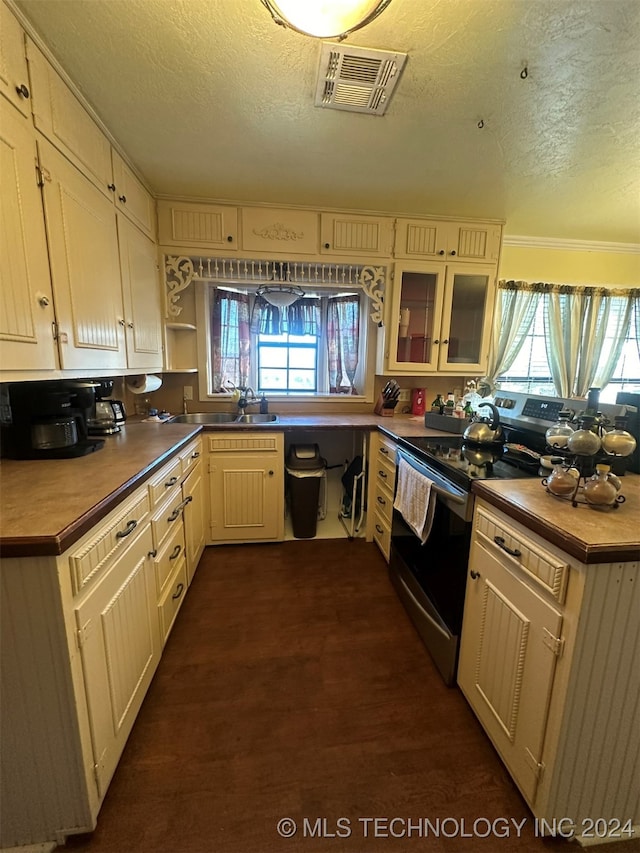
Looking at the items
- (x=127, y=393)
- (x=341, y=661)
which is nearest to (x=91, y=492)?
(x=341, y=661)

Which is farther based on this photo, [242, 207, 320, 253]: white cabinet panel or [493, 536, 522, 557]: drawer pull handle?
[242, 207, 320, 253]: white cabinet panel

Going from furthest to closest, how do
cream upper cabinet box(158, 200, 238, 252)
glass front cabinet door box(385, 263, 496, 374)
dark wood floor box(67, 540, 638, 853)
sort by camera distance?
glass front cabinet door box(385, 263, 496, 374)
cream upper cabinet box(158, 200, 238, 252)
dark wood floor box(67, 540, 638, 853)

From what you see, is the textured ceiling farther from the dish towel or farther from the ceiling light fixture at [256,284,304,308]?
the dish towel

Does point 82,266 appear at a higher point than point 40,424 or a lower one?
higher

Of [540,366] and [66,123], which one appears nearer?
[66,123]

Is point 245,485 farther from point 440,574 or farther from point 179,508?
point 440,574

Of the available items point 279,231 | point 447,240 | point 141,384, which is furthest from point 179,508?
point 447,240

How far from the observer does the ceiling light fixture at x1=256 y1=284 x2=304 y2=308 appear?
259cm

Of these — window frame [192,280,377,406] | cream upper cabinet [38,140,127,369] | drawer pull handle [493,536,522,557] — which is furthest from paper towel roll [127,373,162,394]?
drawer pull handle [493,536,522,557]

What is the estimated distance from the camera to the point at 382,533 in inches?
97.7

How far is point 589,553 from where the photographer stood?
83 centimetres

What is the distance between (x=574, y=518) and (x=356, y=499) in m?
1.98

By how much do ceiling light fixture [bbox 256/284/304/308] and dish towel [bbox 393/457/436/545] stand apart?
58.6 inches

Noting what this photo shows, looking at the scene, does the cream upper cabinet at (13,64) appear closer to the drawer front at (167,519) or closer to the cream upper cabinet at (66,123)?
the cream upper cabinet at (66,123)
